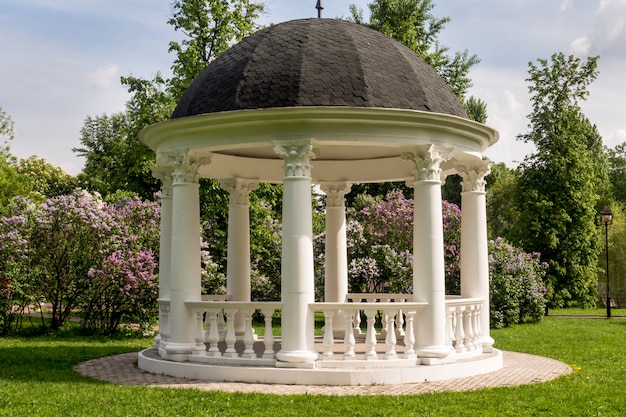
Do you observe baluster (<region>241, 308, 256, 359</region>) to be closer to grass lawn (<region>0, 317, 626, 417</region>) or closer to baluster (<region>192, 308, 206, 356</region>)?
baluster (<region>192, 308, 206, 356</region>)

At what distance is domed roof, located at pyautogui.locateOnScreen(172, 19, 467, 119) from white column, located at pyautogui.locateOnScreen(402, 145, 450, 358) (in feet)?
3.55

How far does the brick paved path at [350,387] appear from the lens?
1390 centimetres

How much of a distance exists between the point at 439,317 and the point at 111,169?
4855 cm

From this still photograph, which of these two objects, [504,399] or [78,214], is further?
[78,214]

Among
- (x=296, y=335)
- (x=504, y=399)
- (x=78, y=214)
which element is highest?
(x=78, y=214)

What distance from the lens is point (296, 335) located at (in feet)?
48.6

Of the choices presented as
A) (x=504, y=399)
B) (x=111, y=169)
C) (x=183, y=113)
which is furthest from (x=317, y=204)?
(x=504, y=399)

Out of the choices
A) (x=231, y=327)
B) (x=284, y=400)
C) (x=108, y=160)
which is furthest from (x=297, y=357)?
(x=108, y=160)

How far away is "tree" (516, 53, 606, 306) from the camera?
48031 mm

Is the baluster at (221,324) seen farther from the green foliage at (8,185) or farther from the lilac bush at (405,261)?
the green foliage at (8,185)

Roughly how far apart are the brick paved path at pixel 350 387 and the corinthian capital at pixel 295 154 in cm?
Result: 412

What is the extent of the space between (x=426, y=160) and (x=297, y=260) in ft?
11.1

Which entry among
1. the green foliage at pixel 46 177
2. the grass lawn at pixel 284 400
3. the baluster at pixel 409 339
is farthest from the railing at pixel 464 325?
the green foliage at pixel 46 177

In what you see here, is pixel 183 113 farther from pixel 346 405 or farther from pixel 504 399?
pixel 504 399
